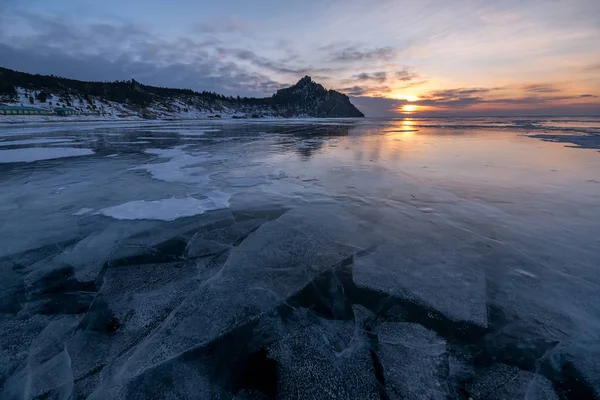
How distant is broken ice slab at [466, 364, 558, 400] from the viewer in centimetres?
200

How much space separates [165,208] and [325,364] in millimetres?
4657

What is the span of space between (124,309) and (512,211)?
6.61m

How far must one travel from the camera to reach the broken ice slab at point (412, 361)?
6.66ft

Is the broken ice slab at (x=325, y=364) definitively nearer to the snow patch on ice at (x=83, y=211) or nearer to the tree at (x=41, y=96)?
the snow patch on ice at (x=83, y=211)

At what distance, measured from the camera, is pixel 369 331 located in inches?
101

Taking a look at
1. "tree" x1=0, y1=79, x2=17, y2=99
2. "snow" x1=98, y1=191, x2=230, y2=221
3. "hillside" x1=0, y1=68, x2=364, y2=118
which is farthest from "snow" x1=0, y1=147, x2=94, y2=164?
"tree" x1=0, y1=79, x2=17, y2=99

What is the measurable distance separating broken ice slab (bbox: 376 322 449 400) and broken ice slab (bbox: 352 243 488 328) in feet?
1.47

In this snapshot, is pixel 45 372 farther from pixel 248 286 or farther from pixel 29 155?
pixel 29 155

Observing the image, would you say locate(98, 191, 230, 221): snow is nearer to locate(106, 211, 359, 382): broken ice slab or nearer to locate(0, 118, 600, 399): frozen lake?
locate(0, 118, 600, 399): frozen lake

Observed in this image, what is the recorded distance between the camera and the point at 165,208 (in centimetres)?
564

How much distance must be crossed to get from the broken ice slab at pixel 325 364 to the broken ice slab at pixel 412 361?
142 millimetres

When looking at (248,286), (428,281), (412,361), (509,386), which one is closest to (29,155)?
(248,286)

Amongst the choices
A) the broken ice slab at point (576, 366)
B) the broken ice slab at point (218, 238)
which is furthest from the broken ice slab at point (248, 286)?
the broken ice slab at point (576, 366)

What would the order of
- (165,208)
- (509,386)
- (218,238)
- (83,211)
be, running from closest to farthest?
1. (509,386)
2. (218,238)
3. (83,211)
4. (165,208)
